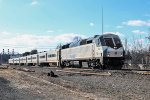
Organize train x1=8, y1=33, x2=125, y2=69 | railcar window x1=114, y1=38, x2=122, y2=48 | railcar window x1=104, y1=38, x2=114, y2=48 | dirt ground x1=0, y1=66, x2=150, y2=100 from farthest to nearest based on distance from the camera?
railcar window x1=114, y1=38, x2=122, y2=48, railcar window x1=104, y1=38, x2=114, y2=48, train x1=8, y1=33, x2=125, y2=69, dirt ground x1=0, y1=66, x2=150, y2=100

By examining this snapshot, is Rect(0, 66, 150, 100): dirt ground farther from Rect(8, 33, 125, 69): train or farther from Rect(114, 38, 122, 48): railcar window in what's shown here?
Rect(114, 38, 122, 48): railcar window

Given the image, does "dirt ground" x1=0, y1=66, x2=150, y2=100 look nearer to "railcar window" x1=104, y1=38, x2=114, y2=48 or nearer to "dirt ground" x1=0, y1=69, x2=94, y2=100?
"dirt ground" x1=0, y1=69, x2=94, y2=100

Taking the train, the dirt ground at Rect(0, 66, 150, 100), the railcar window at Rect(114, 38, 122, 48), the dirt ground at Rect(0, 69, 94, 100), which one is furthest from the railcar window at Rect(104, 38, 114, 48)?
the dirt ground at Rect(0, 69, 94, 100)

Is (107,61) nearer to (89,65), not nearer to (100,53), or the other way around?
(100,53)

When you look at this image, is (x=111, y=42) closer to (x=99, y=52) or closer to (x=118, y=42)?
(x=118, y=42)

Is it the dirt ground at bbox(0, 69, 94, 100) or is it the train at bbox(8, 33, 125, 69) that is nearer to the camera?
the dirt ground at bbox(0, 69, 94, 100)

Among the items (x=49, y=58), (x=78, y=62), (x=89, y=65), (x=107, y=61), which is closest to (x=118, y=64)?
(x=107, y=61)

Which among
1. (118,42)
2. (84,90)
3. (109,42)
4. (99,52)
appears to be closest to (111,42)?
(109,42)

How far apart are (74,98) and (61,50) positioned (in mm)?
37810

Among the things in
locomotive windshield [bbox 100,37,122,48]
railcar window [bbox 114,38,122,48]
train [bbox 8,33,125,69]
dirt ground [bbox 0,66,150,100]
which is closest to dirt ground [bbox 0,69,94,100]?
dirt ground [bbox 0,66,150,100]

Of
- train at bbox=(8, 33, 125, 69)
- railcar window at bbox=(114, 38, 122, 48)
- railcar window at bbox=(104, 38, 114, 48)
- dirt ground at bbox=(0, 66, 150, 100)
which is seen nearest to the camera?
dirt ground at bbox=(0, 66, 150, 100)

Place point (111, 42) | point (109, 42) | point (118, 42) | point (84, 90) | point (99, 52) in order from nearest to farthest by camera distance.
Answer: point (84, 90), point (99, 52), point (109, 42), point (111, 42), point (118, 42)

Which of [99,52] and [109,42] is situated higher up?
[109,42]

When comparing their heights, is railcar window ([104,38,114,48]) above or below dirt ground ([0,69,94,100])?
above
